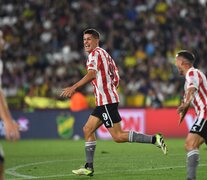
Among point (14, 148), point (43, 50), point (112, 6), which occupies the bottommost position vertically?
point (14, 148)

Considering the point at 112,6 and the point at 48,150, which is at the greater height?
the point at 112,6

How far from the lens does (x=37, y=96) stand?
79.0ft

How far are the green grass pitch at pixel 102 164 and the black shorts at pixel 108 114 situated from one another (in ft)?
2.80

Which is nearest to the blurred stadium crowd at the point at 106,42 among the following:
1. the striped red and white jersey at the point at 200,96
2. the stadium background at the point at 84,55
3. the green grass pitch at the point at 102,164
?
the stadium background at the point at 84,55

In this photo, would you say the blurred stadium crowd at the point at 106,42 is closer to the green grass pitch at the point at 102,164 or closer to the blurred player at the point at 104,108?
the green grass pitch at the point at 102,164

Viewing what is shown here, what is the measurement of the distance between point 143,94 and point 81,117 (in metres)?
2.83

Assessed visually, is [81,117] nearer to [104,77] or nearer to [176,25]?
[176,25]

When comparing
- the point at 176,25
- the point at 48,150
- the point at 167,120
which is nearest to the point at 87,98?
the point at 167,120

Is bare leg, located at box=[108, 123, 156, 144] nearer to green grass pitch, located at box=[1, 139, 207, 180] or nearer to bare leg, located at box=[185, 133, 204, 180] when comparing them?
green grass pitch, located at box=[1, 139, 207, 180]

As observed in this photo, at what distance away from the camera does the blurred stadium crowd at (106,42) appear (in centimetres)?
2441

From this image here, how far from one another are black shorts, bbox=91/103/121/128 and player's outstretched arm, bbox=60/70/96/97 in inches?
25.1

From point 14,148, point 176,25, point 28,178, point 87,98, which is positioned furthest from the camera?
point 176,25

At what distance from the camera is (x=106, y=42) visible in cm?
2638

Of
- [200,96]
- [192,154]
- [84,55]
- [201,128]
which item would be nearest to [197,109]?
[200,96]
